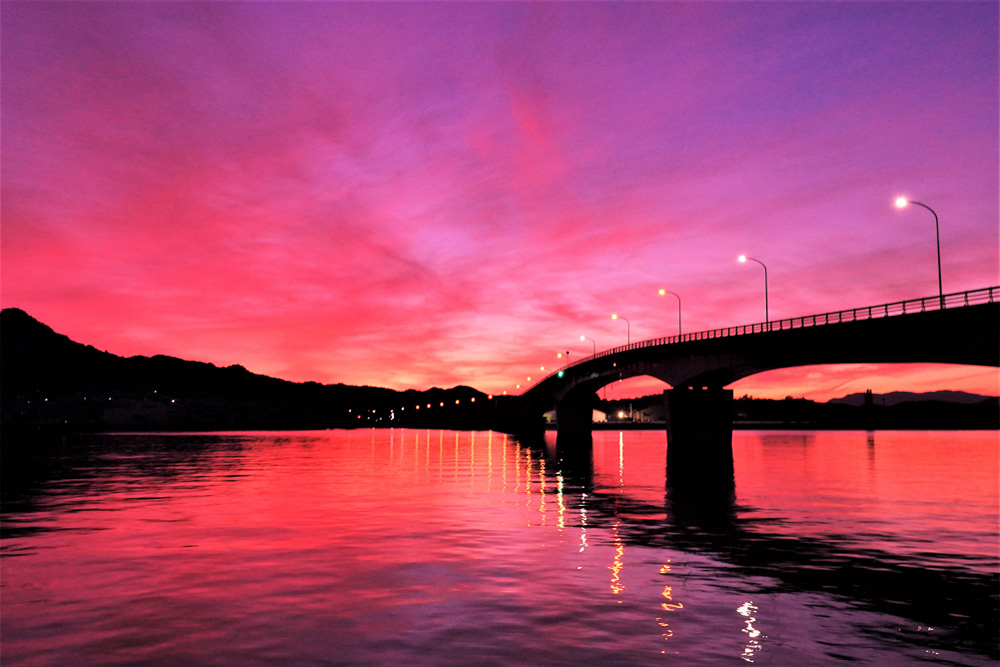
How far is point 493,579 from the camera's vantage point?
685 inches

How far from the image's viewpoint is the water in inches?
474

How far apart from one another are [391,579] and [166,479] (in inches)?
1450

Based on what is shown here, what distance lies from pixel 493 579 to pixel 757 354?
215 feet

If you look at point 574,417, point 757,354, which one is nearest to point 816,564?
point 757,354

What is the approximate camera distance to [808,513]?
107 feet

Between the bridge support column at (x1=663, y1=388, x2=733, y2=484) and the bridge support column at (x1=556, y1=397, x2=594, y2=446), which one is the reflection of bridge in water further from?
the bridge support column at (x1=556, y1=397, x2=594, y2=446)

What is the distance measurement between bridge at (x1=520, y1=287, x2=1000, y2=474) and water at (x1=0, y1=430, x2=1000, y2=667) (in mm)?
18134

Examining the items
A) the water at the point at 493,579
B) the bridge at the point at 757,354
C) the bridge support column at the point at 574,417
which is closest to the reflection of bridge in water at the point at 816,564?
the water at the point at 493,579

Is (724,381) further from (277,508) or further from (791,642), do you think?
(791,642)

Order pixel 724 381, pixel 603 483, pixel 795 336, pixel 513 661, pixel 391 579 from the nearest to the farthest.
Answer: pixel 513 661 → pixel 391 579 → pixel 603 483 → pixel 795 336 → pixel 724 381

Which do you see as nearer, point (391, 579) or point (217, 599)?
point (217, 599)

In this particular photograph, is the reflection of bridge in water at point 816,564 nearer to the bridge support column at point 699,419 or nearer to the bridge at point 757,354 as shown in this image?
the bridge at point 757,354

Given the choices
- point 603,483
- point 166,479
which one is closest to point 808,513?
point 603,483

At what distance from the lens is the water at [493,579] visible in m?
12.0
